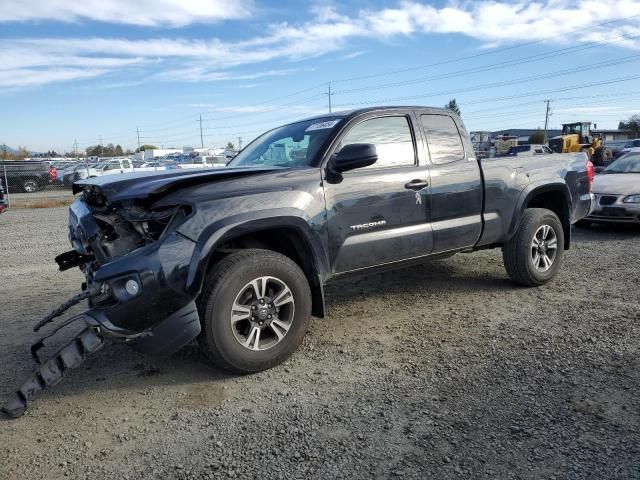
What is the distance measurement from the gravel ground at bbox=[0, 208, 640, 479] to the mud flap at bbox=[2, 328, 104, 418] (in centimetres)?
12

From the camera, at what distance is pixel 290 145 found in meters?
4.73

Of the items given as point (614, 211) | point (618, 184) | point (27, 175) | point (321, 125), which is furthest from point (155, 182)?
point (27, 175)

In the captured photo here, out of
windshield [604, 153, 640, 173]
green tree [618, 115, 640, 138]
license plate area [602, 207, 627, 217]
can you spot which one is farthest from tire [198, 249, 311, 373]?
green tree [618, 115, 640, 138]

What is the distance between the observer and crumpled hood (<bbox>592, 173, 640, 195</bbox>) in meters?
9.16

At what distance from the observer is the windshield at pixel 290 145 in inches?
174

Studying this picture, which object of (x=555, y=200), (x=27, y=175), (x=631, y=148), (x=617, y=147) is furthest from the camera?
(x=617, y=147)

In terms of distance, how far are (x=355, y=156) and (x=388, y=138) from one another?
874mm

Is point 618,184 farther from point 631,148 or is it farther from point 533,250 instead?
point 631,148

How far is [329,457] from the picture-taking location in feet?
9.04

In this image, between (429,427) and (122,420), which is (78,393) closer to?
(122,420)

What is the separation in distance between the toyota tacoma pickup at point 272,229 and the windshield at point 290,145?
19mm

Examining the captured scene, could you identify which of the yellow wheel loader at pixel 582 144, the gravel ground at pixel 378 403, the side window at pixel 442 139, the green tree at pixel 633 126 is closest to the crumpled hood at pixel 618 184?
the gravel ground at pixel 378 403

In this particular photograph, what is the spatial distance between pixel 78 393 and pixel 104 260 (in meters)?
0.94

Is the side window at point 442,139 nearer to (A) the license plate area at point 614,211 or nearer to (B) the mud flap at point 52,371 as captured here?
(B) the mud flap at point 52,371
